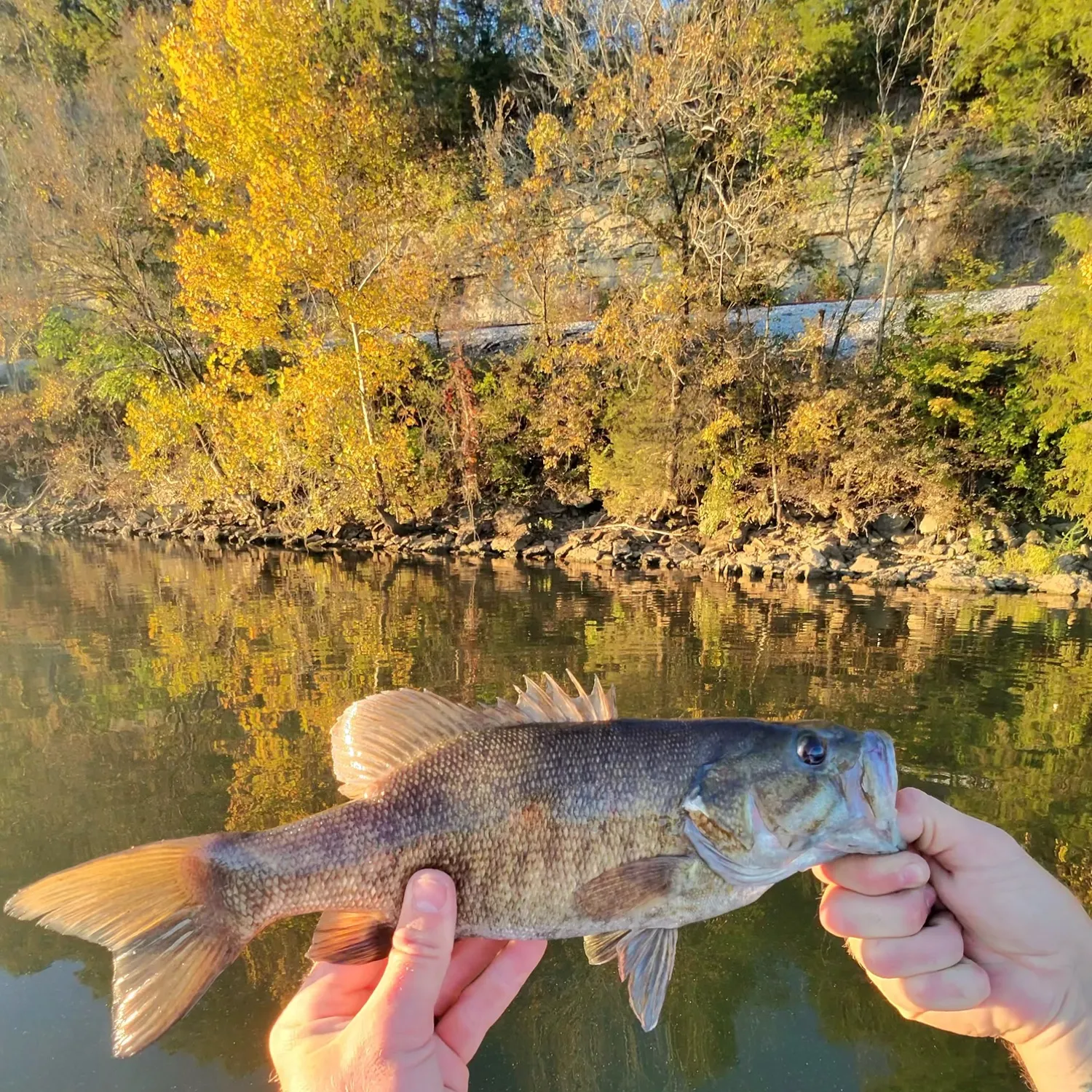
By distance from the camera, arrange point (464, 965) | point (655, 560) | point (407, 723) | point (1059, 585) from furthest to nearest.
→ point (655, 560) → point (1059, 585) → point (464, 965) → point (407, 723)

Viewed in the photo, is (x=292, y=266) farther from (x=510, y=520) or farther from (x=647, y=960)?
(x=647, y=960)

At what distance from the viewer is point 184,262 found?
19.8 m

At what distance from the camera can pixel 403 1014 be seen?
1.84 m

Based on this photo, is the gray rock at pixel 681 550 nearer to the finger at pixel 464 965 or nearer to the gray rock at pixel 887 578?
the gray rock at pixel 887 578

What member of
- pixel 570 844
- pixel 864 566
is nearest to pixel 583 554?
pixel 864 566

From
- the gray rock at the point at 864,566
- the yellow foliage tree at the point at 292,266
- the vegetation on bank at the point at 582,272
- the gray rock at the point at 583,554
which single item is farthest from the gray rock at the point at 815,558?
the yellow foliage tree at the point at 292,266

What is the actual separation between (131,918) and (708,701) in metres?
7.49

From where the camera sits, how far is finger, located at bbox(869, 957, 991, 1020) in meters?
2.17

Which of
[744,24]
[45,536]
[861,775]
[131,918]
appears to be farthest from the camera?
[45,536]

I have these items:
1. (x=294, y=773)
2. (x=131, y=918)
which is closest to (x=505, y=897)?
(x=131, y=918)

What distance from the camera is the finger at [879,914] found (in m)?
2.12

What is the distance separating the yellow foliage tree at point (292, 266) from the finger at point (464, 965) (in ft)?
65.6

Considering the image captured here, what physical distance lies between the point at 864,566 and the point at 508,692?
40.6 feet

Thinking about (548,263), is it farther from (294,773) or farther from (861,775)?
(861,775)
